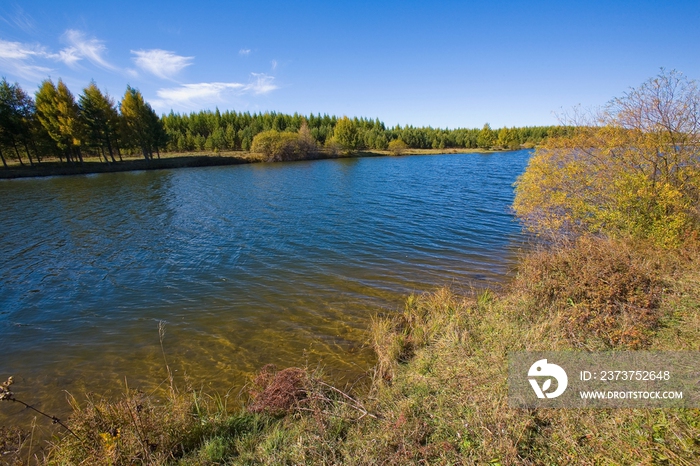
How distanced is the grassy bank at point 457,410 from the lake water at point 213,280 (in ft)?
4.42

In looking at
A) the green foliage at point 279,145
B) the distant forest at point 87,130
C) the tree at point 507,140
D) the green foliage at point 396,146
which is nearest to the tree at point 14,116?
the distant forest at point 87,130

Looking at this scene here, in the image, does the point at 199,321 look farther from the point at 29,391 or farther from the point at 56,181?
the point at 56,181

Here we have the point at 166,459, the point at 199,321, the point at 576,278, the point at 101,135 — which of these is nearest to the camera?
the point at 166,459

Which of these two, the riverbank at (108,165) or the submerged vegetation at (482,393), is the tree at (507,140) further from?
the submerged vegetation at (482,393)

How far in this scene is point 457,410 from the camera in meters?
4.22

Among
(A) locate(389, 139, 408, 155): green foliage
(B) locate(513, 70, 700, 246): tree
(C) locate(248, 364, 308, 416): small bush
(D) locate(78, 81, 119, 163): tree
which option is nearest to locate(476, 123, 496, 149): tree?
(A) locate(389, 139, 408, 155): green foliage

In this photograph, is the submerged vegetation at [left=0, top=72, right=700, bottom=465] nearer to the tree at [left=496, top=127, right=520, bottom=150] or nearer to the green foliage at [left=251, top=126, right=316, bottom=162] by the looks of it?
the green foliage at [left=251, top=126, right=316, bottom=162]

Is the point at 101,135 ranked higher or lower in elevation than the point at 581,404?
higher

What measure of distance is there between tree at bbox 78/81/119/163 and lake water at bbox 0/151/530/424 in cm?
3410

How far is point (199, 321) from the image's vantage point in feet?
28.1

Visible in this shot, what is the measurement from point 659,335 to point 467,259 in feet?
25.0

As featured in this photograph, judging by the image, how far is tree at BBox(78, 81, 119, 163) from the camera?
49531 mm

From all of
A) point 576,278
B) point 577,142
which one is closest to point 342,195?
point 577,142

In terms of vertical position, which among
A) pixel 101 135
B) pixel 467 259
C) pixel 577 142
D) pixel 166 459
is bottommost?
pixel 467 259
